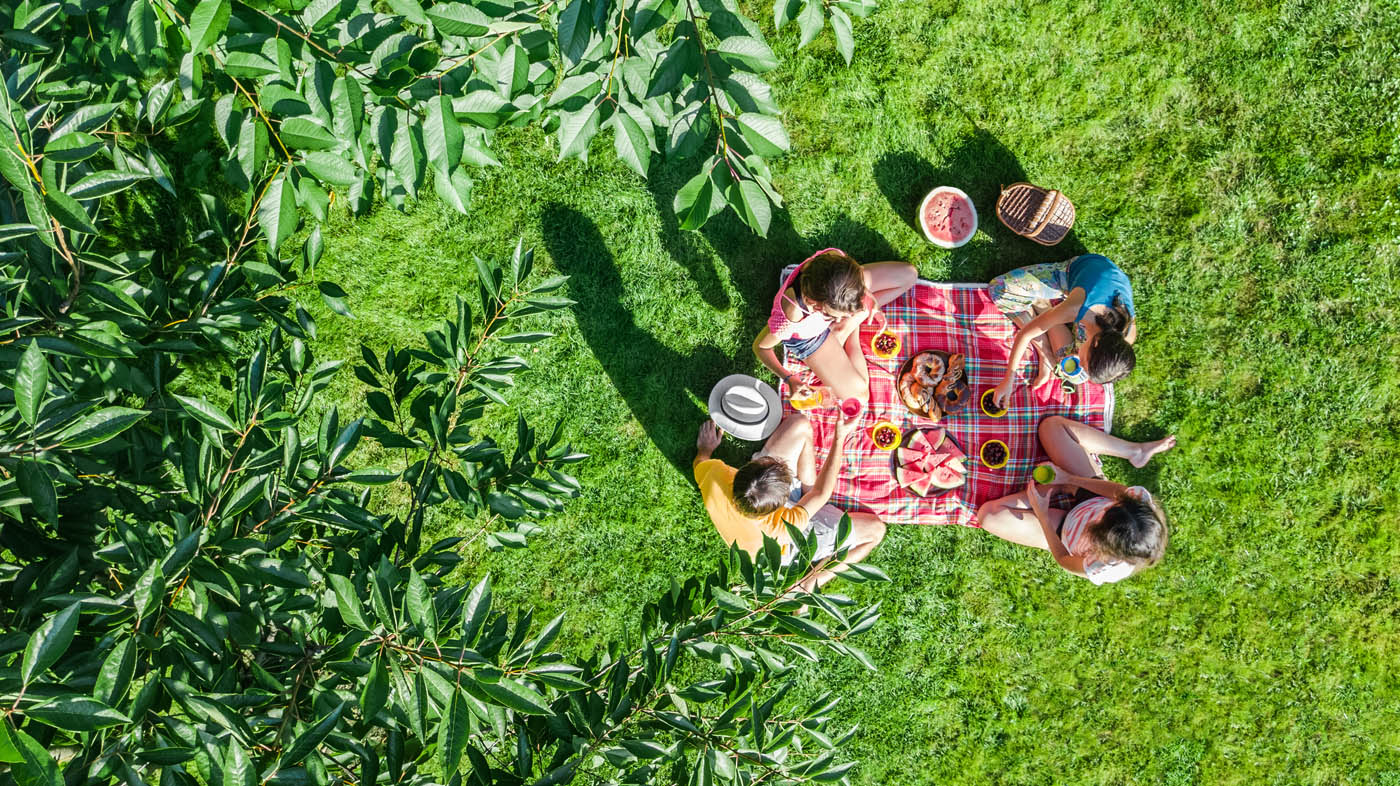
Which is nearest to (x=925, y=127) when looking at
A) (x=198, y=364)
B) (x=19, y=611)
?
(x=198, y=364)

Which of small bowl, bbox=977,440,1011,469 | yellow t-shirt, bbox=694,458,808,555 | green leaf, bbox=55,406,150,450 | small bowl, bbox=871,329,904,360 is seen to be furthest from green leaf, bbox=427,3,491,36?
small bowl, bbox=977,440,1011,469

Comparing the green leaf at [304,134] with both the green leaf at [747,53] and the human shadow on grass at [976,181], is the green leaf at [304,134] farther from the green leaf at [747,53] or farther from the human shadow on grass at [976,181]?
the human shadow on grass at [976,181]

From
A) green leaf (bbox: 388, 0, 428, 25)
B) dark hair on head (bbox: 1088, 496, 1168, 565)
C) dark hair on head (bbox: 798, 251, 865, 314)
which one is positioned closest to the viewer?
green leaf (bbox: 388, 0, 428, 25)

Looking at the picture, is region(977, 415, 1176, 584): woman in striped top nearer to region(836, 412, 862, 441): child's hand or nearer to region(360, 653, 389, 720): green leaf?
region(836, 412, 862, 441): child's hand

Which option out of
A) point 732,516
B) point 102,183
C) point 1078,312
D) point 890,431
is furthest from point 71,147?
point 1078,312

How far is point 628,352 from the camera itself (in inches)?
207

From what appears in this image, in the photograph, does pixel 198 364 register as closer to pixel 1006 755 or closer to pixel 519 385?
pixel 519 385

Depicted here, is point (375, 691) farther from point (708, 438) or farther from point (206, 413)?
point (708, 438)

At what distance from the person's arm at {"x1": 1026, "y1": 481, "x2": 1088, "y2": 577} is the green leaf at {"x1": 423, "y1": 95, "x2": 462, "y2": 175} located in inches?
165

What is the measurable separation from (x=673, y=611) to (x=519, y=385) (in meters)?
2.49

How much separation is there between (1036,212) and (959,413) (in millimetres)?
1366

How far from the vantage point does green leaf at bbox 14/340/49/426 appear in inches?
66.7

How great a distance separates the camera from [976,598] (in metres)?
5.39

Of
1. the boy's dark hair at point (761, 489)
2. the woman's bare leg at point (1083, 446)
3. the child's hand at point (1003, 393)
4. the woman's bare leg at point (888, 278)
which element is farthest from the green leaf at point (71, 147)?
the woman's bare leg at point (1083, 446)
